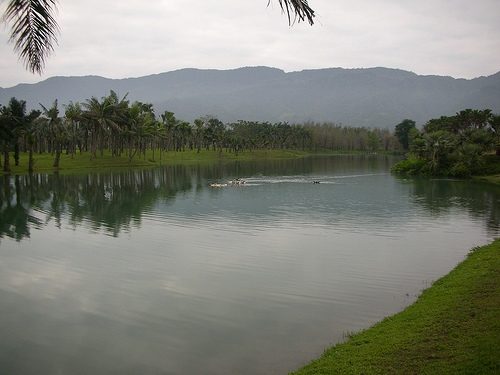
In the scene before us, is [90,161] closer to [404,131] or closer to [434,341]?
[434,341]

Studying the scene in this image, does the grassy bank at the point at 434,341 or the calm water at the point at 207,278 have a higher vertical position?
the grassy bank at the point at 434,341

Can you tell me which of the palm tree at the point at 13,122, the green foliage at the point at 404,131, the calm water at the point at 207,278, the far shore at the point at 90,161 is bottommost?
the calm water at the point at 207,278

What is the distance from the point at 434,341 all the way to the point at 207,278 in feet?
29.2

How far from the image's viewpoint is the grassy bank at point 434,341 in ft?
24.2

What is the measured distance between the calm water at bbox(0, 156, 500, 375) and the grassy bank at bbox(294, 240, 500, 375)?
3.35 ft

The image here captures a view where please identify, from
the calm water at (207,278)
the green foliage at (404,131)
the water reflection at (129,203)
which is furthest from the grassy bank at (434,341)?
the green foliage at (404,131)

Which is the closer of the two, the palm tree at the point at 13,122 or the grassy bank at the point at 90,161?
the palm tree at the point at 13,122

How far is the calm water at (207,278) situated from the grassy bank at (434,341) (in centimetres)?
102

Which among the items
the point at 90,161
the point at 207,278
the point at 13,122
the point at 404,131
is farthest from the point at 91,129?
the point at 404,131

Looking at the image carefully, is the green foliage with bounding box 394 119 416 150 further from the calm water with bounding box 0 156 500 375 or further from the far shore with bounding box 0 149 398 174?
the calm water with bounding box 0 156 500 375

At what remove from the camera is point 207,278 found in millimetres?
15414

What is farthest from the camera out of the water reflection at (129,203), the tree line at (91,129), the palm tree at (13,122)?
the tree line at (91,129)

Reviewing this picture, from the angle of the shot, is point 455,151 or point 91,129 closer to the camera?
point 455,151

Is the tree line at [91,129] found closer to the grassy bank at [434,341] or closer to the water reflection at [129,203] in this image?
the water reflection at [129,203]
